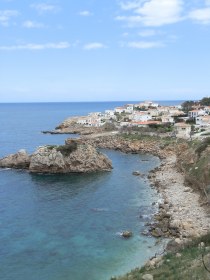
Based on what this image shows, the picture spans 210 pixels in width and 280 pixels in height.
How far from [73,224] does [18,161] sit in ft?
98.5

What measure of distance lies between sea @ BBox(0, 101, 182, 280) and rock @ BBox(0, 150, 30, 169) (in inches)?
122

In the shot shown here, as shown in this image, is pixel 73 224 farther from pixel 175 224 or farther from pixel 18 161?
pixel 18 161

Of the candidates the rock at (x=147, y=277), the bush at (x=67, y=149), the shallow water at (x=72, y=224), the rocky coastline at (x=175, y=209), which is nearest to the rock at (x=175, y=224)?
the rocky coastline at (x=175, y=209)

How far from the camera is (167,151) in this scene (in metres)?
77.4

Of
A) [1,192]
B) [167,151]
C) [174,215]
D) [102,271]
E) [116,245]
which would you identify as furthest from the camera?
[167,151]

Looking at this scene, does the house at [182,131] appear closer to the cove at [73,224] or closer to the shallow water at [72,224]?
the shallow water at [72,224]

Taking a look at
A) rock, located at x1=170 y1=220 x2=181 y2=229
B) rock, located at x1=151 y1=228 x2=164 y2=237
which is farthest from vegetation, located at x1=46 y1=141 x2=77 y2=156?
rock, located at x1=151 y1=228 x2=164 y2=237

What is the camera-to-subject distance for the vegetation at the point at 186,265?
757 inches

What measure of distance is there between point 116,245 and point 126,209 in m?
9.88

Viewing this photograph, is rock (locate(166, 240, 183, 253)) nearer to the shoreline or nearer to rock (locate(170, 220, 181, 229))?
the shoreline

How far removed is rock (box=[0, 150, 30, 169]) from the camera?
212 feet

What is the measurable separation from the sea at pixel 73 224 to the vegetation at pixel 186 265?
168 inches

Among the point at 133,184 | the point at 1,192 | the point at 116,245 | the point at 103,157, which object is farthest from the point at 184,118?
the point at 116,245

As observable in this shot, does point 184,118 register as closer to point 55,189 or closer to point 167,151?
point 167,151
